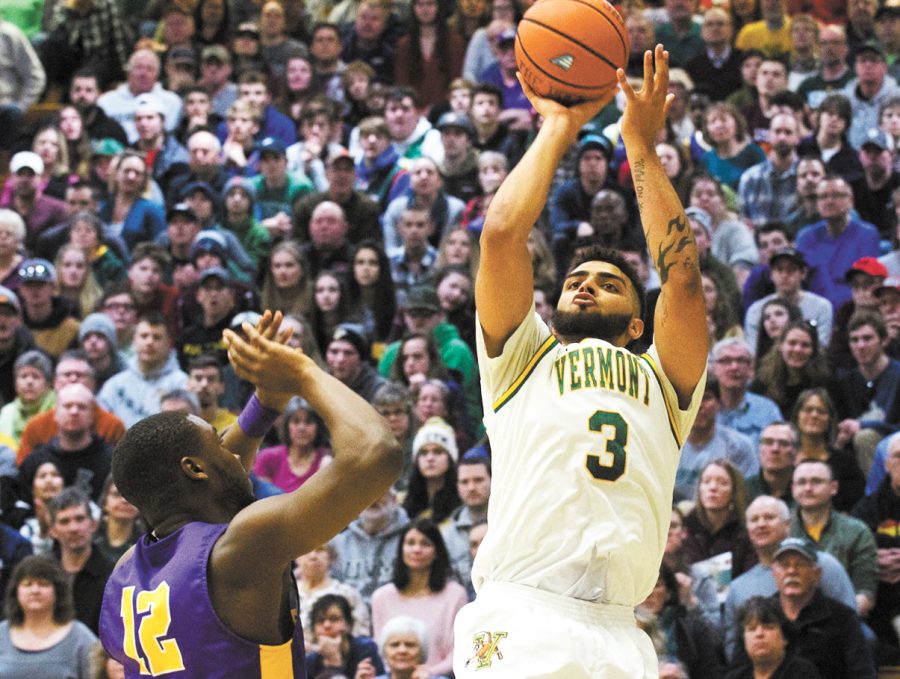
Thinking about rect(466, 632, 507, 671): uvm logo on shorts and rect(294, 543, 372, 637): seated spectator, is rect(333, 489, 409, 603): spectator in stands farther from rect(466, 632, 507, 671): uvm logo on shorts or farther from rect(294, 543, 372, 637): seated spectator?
rect(466, 632, 507, 671): uvm logo on shorts

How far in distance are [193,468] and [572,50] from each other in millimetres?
1984

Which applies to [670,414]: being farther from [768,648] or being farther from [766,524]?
[766,524]

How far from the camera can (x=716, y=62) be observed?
1587cm

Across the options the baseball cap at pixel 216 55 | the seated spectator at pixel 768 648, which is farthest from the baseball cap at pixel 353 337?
the baseball cap at pixel 216 55

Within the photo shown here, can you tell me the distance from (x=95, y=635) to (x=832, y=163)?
284 inches

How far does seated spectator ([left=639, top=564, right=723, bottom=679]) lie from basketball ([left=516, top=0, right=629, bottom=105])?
150 inches

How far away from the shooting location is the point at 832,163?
45.2ft

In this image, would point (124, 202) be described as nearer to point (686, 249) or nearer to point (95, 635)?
point (95, 635)

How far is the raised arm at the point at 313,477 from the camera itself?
4156 millimetres

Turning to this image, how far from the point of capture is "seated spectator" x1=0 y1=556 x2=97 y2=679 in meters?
8.97

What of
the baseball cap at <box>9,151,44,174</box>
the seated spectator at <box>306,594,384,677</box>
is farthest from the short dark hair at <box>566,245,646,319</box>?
the baseball cap at <box>9,151,44,174</box>

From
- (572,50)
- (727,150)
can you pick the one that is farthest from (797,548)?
(727,150)

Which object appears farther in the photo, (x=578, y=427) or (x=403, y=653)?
(x=403, y=653)

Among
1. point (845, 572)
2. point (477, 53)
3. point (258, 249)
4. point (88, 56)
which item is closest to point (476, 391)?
point (258, 249)
